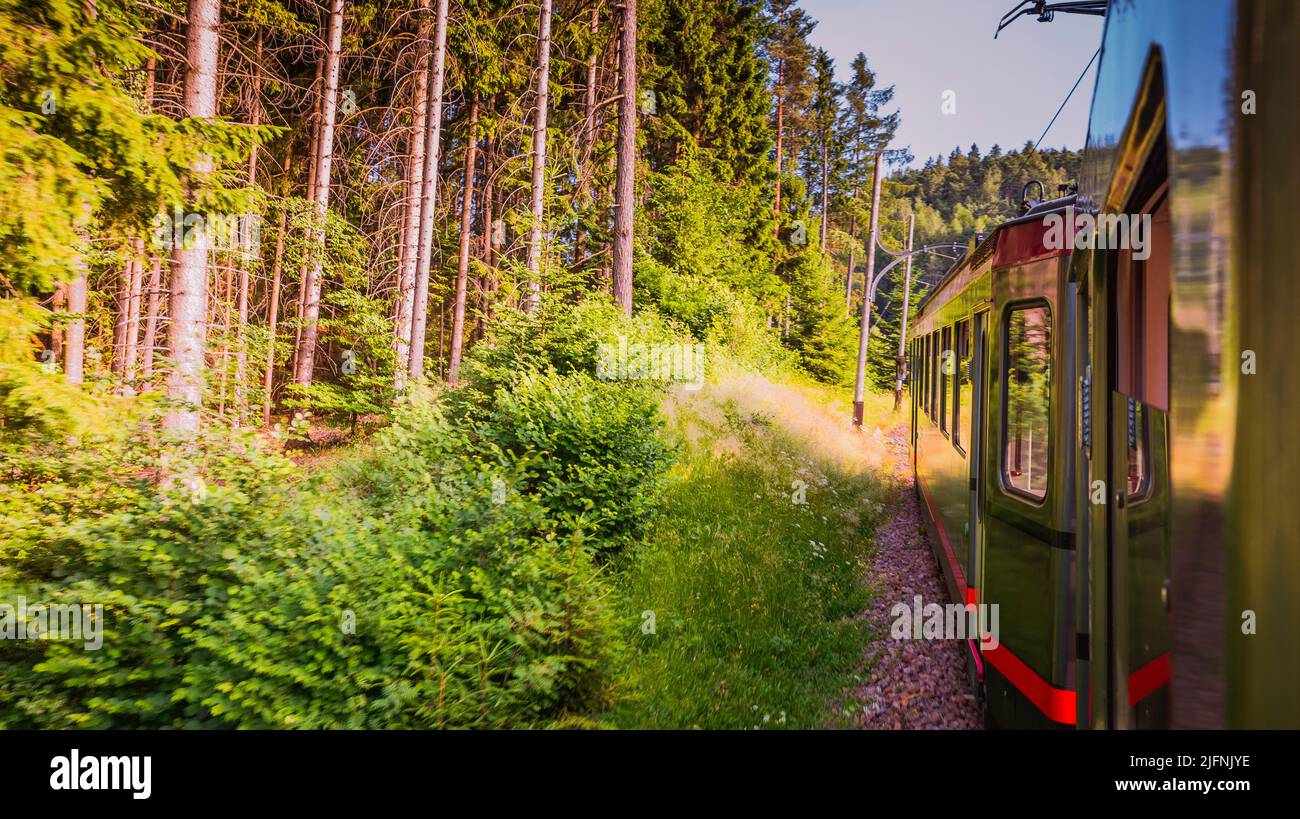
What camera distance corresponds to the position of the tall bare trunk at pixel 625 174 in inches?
515

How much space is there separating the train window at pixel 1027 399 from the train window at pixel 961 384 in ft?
3.04

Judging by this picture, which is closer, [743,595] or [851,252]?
[743,595]

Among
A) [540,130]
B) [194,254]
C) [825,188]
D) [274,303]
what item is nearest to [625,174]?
[540,130]

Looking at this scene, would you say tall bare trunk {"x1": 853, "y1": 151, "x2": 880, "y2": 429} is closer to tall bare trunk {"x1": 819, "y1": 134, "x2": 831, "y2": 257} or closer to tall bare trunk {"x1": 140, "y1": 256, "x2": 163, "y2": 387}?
tall bare trunk {"x1": 140, "y1": 256, "x2": 163, "y2": 387}

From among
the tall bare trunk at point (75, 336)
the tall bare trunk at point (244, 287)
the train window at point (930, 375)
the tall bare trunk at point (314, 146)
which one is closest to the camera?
the tall bare trunk at point (244, 287)

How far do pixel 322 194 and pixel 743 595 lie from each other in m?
13.5

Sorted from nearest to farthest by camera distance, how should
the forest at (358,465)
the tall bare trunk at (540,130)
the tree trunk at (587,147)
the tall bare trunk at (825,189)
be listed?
1. the forest at (358,465)
2. the tall bare trunk at (540,130)
3. the tree trunk at (587,147)
4. the tall bare trunk at (825,189)

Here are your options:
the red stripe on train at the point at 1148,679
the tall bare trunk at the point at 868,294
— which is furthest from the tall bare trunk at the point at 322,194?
the red stripe on train at the point at 1148,679

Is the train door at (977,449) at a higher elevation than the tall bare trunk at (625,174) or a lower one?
lower

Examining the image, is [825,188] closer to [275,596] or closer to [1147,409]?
[1147,409]

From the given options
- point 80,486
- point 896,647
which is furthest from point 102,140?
point 896,647

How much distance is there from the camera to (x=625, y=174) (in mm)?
13109

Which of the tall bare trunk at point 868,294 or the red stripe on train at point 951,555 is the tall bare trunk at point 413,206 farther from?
the tall bare trunk at point 868,294

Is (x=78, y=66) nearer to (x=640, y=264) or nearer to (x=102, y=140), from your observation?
(x=102, y=140)
